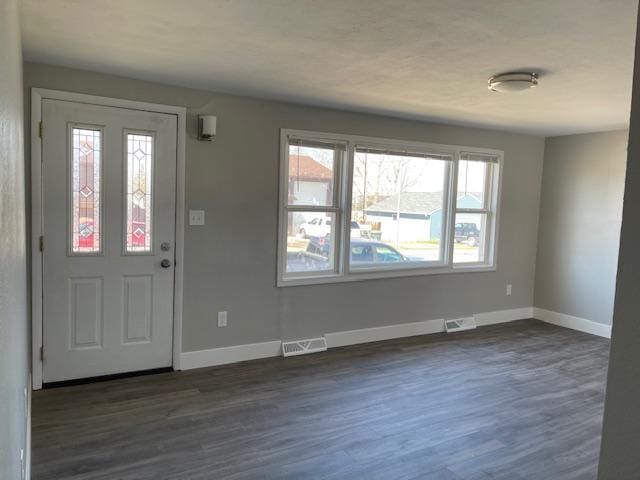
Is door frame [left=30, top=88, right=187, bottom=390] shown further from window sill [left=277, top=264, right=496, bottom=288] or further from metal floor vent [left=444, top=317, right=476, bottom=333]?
metal floor vent [left=444, top=317, right=476, bottom=333]

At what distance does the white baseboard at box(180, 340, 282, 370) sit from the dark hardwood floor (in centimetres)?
12

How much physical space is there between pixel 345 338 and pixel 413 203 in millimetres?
1598

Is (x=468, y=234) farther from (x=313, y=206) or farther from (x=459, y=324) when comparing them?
(x=313, y=206)

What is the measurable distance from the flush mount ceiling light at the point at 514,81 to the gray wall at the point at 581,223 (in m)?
2.57

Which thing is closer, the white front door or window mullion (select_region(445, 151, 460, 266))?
the white front door

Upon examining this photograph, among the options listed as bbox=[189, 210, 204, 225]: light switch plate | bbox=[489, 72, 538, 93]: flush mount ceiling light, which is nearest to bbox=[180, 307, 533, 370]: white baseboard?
bbox=[189, 210, 204, 225]: light switch plate

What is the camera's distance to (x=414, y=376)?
12.5 feet

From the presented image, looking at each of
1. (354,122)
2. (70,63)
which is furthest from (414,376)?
(70,63)

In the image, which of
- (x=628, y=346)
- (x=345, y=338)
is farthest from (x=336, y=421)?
(x=628, y=346)

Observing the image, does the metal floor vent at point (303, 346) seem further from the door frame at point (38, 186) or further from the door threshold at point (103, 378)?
the door frame at point (38, 186)

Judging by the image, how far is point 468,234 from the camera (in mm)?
5477

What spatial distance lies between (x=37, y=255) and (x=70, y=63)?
132 cm

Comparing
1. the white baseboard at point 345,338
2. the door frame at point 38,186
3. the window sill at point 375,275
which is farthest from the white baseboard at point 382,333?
the door frame at point 38,186

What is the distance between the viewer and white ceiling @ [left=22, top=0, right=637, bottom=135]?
2125 millimetres
